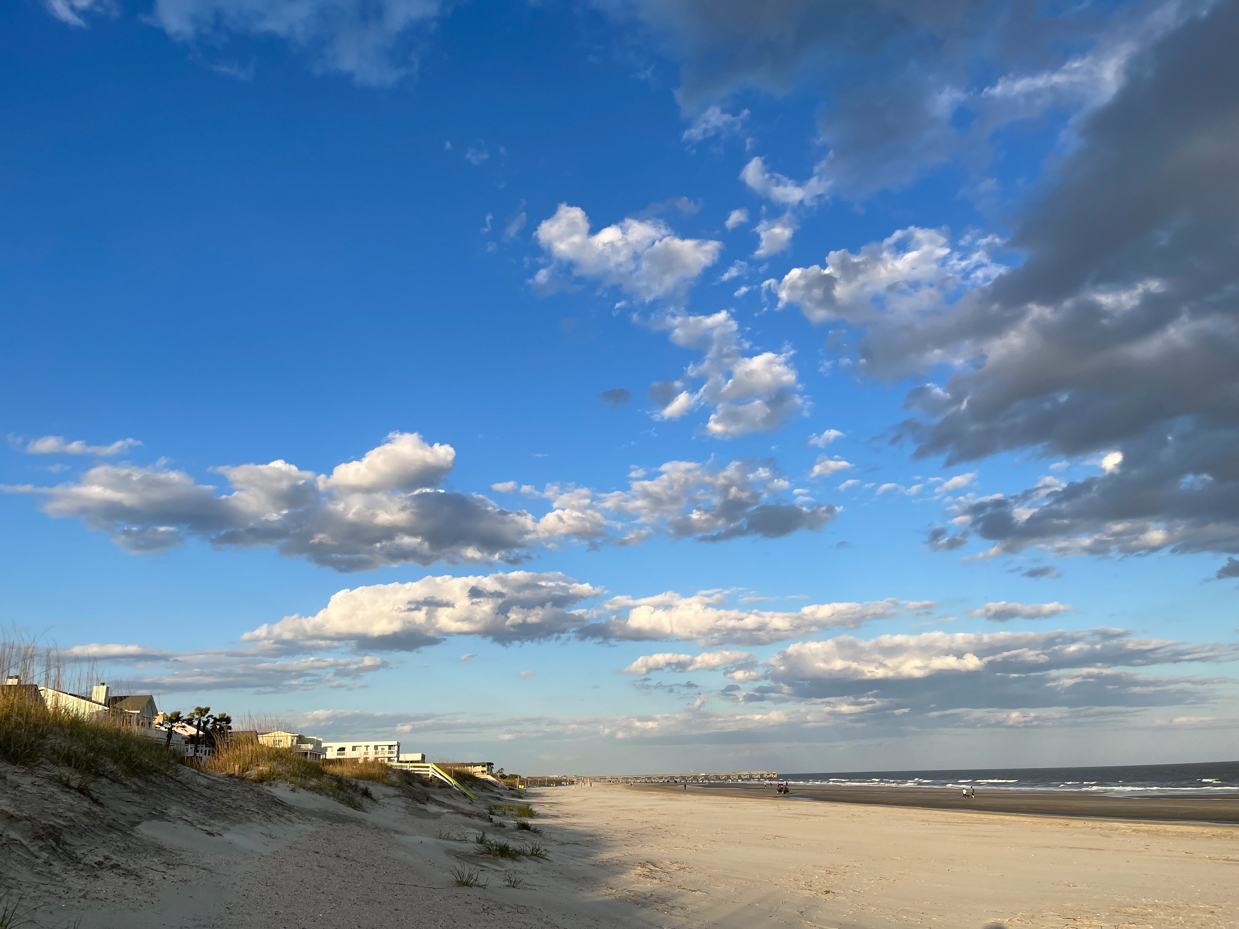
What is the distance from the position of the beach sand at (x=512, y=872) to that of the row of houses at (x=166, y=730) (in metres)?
1.93

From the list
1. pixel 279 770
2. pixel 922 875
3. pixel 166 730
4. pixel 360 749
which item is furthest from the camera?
pixel 360 749

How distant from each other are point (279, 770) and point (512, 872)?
7.71 metres

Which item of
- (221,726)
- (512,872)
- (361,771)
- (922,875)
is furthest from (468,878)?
(221,726)

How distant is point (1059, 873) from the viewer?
17.0 m

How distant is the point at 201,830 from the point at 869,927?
9.16 meters

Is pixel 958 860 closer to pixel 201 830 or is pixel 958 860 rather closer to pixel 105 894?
pixel 201 830

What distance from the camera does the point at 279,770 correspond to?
16297mm

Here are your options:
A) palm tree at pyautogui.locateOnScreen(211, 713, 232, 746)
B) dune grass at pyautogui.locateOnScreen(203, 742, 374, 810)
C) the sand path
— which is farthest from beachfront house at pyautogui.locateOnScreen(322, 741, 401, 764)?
dune grass at pyautogui.locateOnScreen(203, 742, 374, 810)

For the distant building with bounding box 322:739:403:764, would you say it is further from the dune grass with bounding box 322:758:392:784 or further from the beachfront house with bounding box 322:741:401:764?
the dune grass with bounding box 322:758:392:784

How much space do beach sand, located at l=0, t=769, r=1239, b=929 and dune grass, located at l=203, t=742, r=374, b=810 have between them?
0.73 m

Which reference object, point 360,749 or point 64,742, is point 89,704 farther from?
point 360,749

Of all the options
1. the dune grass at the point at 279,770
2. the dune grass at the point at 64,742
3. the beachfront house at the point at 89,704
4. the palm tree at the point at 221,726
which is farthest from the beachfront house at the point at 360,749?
the dune grass at the point at 64,742

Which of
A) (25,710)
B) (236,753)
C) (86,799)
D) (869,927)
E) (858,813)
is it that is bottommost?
(858,813)

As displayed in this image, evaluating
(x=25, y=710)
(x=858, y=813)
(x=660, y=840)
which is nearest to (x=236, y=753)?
(x=25, y=710)
